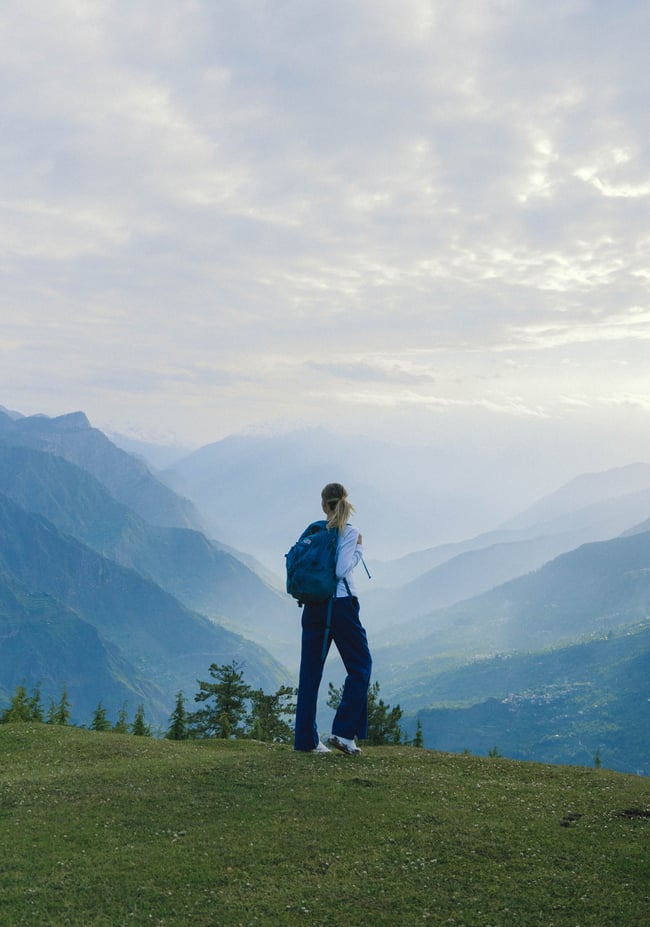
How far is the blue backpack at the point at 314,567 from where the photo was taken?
51.0ft

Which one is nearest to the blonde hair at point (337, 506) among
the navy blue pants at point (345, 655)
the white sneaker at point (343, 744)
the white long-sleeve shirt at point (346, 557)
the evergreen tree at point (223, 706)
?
the white long-sleeve shirt at point (346, 557)

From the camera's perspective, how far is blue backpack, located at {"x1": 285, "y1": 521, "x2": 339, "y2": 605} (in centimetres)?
1555

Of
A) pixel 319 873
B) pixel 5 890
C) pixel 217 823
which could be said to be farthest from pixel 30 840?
pixel 319 873

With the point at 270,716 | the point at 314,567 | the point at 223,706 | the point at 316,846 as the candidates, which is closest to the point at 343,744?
the point at 314,567

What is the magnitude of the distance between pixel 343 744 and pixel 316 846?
244 inches

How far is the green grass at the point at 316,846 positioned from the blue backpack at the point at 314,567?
12.5ft

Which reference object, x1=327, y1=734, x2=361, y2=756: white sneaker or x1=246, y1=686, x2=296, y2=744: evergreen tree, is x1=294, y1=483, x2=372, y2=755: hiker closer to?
x1=327, y1=734, x2=361, y2=756: white sneaker

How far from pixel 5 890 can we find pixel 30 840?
194 centimetres

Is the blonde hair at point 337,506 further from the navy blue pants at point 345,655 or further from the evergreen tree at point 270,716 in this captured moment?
the evergreen tree at point 270,716

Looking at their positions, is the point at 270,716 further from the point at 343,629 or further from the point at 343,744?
the point at 343,629

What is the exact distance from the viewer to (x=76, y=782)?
49.0 feet

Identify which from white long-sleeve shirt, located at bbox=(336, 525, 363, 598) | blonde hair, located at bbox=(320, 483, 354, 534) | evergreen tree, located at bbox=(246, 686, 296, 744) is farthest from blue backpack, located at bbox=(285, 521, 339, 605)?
evergreen tree, located at bbox=(246, 686, 296, 744)

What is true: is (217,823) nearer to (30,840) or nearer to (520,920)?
(30,840)

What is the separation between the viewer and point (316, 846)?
11.1 meters
